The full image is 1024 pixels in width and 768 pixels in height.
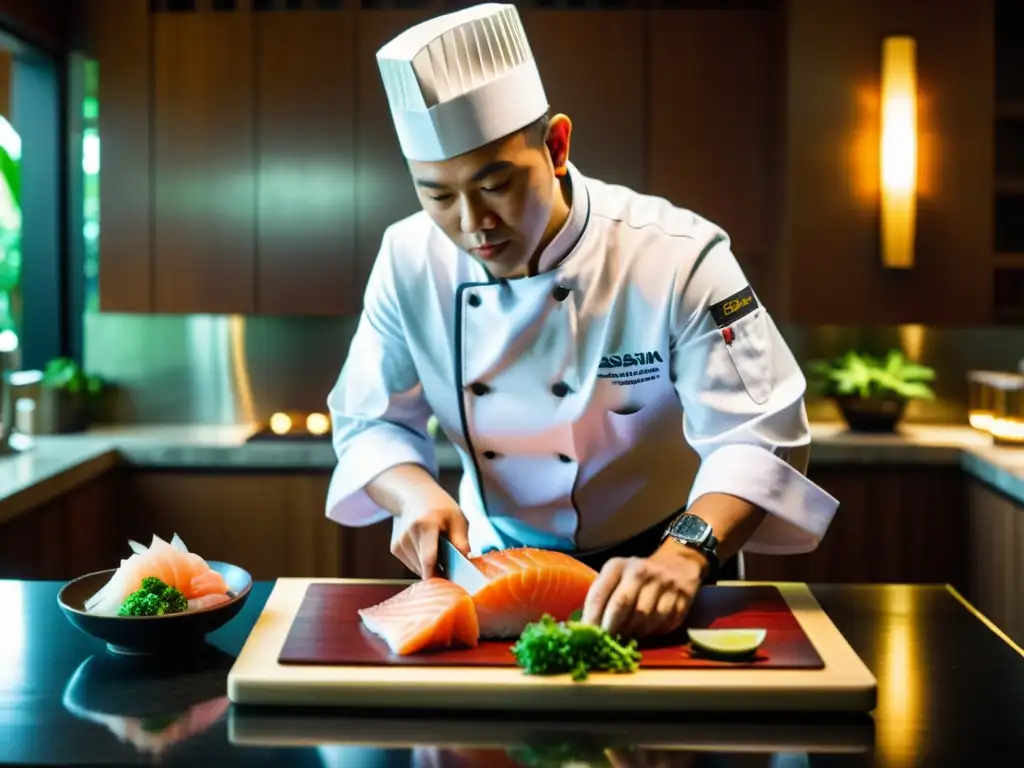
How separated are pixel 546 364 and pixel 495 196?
0.46 m

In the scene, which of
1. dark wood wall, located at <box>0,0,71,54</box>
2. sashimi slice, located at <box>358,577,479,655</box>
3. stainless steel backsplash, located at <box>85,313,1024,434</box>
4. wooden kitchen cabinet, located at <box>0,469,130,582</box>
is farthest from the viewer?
stainless steel backsplash, located at <box>85,313,1024,434</box>

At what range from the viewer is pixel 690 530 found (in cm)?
187

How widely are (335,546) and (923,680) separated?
2.76 meters

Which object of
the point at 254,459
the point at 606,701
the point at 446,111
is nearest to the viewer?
the point at 606,701

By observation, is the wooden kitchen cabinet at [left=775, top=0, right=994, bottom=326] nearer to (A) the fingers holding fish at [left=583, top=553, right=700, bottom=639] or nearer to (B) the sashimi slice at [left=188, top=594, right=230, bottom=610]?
(A) the fingers holding fish at [left=583, top=553, right=700, bottom=639]

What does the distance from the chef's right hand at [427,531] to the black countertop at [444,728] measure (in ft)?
1.06

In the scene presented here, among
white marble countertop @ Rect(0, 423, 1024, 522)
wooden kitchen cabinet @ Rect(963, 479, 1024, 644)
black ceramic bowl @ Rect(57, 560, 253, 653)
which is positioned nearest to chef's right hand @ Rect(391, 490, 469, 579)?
black ceramic bowl @ Rect(57, 560, 253, 653)

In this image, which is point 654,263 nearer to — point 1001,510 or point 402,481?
point 402,481

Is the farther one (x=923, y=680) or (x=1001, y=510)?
(x=1001, y=510)

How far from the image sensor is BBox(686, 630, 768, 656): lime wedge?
1.61 metres

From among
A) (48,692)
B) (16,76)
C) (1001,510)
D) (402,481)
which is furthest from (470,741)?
(16,76)

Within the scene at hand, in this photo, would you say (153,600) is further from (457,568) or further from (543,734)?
(543,734)

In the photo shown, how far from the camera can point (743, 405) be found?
204 centimetres

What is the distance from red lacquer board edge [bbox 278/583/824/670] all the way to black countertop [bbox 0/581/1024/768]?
0.31ft
